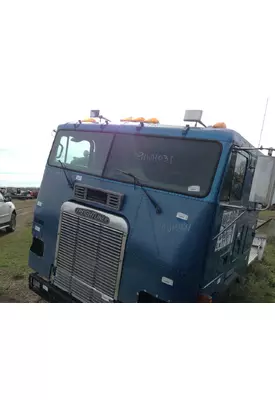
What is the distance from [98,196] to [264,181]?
107 centimetres

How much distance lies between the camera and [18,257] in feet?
8.16

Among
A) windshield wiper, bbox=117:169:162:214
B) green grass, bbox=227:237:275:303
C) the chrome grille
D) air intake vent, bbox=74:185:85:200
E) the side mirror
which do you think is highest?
the side mirror

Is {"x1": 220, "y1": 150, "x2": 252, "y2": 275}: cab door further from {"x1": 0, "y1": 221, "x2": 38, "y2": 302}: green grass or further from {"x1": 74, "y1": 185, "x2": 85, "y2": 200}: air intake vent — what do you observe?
{"x1": 0, "y1": 221, "x2": 38, "y2": 302}: green grass

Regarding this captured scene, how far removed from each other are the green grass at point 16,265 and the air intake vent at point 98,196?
560 mm

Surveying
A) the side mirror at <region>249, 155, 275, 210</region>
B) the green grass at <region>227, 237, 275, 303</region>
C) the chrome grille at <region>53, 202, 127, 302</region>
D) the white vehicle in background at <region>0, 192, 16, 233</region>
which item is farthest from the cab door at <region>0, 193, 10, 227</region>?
the green grass at <region>227, 237, 275, 303</region>

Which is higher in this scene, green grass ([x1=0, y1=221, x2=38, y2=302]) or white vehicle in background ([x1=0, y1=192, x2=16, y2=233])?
white vehicle in background ([x1=0, y1=192, x2=16, y2=233])

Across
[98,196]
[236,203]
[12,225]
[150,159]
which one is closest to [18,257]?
[12,225]

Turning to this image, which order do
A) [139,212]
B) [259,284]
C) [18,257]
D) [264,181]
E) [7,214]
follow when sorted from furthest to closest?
[259,284] → [18,257] → [7,214] → [139,212] → [264,181]

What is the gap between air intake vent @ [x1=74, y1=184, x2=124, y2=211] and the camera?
2047mm

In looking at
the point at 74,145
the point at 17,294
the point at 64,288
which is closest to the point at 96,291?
the point at 64,288

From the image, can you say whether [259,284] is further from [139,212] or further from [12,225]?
[12,225]

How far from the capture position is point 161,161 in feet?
6.61
